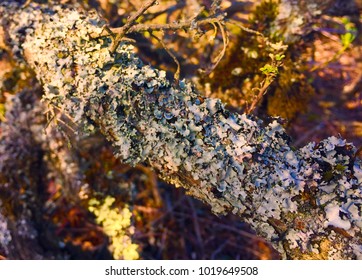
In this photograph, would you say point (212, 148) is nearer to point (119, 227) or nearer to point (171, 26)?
point (171, 26)

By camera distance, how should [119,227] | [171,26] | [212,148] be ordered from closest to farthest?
1. [212,148]
2. [171,26]
3. [119,227]

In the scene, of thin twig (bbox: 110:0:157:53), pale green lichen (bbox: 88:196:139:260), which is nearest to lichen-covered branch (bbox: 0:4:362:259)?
thin twig (bbox: 110:0:157:53)

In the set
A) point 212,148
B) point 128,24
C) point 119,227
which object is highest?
point 128,24

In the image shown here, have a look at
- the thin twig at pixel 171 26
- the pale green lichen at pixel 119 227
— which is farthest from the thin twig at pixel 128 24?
the pale green lichen at pixel 119 227

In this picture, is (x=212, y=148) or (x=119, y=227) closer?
(x=212, y=148)

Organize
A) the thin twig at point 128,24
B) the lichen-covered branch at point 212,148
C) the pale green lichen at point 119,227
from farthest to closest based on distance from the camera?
the pale green lichen at point 119,227 < the thin twig at point 128,24 < the lichen-covered branch at point 212,148

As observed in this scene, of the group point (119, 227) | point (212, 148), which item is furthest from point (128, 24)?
point (119, 227)

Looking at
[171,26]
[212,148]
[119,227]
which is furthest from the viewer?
[119,227]

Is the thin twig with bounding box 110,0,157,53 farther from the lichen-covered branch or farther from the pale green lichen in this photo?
the pale green lichen

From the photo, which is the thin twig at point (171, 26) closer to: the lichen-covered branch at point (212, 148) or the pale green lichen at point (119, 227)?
the lichen-covered branch at point (212, 148)
